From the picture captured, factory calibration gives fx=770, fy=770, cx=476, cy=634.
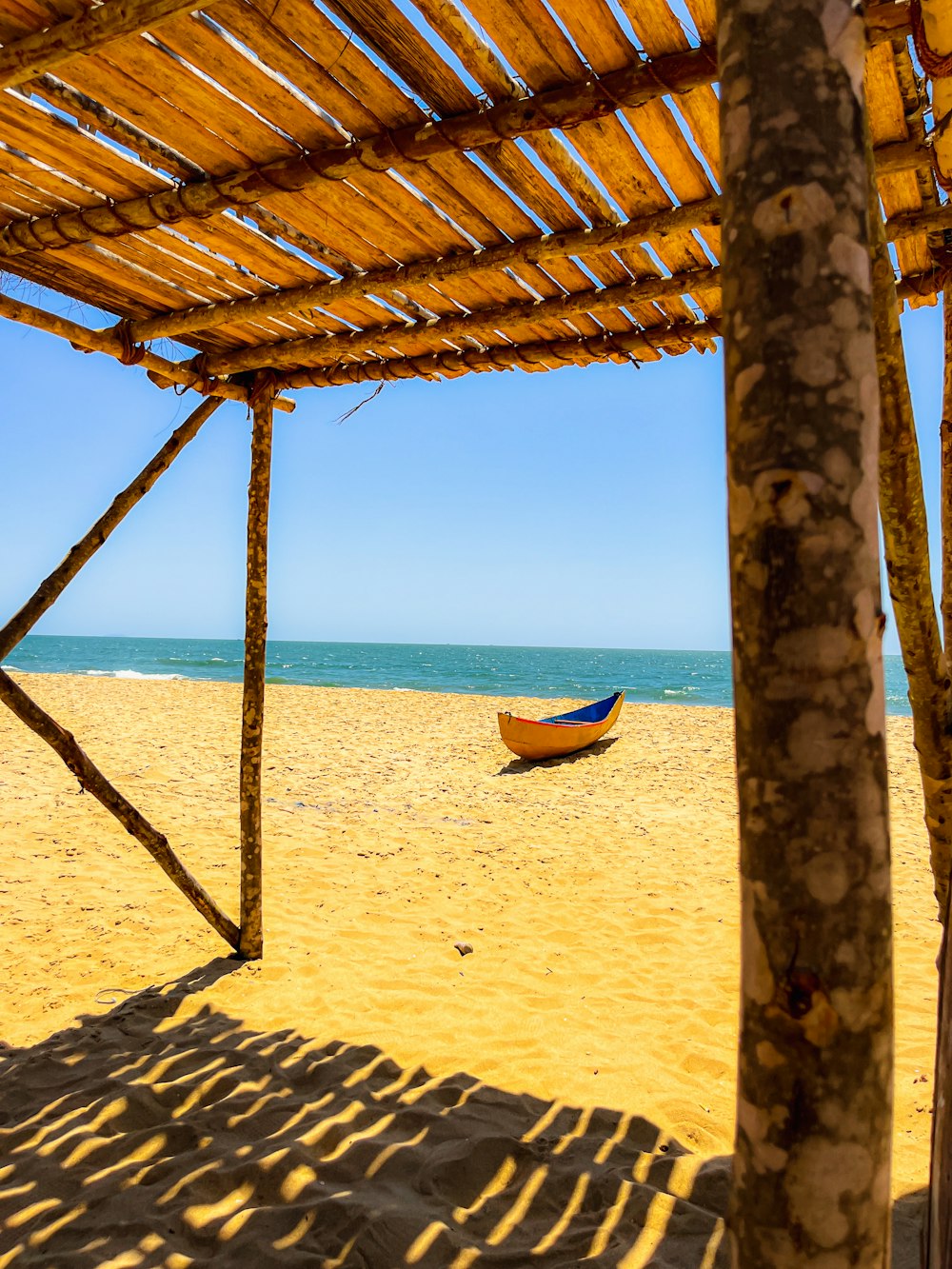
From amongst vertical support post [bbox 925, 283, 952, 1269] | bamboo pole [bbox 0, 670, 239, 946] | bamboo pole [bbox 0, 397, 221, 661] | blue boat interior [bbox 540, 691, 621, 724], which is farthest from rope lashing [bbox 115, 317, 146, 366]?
blue boat interior [bbox 540, 691, 621, 724]

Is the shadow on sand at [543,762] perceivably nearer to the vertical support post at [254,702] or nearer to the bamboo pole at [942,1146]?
the vertical support post at [254,702]

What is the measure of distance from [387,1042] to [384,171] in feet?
11.4

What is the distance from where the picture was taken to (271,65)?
6.90 ft

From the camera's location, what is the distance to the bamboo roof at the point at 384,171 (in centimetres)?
197

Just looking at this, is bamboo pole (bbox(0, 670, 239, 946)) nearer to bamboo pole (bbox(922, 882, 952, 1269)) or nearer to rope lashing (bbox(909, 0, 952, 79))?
bamboo pole (bbox(922, 882, 952, 1269))

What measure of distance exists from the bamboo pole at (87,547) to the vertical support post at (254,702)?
47 cm

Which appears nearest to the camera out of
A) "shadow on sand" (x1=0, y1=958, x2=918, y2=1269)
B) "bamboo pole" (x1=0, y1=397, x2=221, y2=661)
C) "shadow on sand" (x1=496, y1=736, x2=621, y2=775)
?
"shadow on sand" (x1=0, y1=958, x2=918, y2=1269)

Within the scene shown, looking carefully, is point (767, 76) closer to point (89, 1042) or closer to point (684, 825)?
point (89, 1042)

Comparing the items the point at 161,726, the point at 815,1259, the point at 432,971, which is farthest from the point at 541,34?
the point at 161,726

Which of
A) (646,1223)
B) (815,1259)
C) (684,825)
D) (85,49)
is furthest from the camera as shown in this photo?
(684,825)

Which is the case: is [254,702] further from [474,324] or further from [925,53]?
[925,53]

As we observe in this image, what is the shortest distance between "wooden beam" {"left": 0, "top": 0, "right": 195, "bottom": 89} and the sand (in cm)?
324

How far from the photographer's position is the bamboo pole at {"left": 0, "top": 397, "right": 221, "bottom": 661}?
153 inches

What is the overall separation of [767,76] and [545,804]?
319 inches
